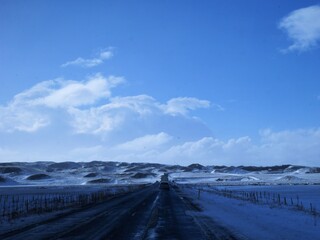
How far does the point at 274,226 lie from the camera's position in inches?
779

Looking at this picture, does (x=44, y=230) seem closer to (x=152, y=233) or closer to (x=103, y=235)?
(x=103, y=235)

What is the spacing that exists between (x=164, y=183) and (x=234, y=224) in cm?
6183

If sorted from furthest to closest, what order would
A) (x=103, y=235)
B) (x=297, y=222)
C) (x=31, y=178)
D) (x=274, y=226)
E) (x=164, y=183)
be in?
(x=31, y=178)
(x=164, y=183)
(x=297, y=222)
(x=274, y=226)
(x=103, y=235)

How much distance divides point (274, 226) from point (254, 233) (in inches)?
123

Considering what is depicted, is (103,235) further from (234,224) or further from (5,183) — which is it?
(5,183)

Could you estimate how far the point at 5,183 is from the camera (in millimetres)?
148500

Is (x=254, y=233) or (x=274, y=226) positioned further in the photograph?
(x=274, y=226)

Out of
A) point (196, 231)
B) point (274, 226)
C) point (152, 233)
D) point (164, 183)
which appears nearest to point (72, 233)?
point (152, 233)

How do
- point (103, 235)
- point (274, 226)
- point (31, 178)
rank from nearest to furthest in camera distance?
1. point (103, 235)
2. point (274, 226)
3. point (31, 178)

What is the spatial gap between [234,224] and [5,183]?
465ft

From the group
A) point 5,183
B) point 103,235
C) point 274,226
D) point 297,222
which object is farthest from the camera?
point 5,183

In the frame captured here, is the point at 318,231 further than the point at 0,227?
No

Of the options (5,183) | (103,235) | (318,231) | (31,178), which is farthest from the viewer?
(31,178)

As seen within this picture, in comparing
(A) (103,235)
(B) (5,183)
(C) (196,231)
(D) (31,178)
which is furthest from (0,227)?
(D) (31,178)
